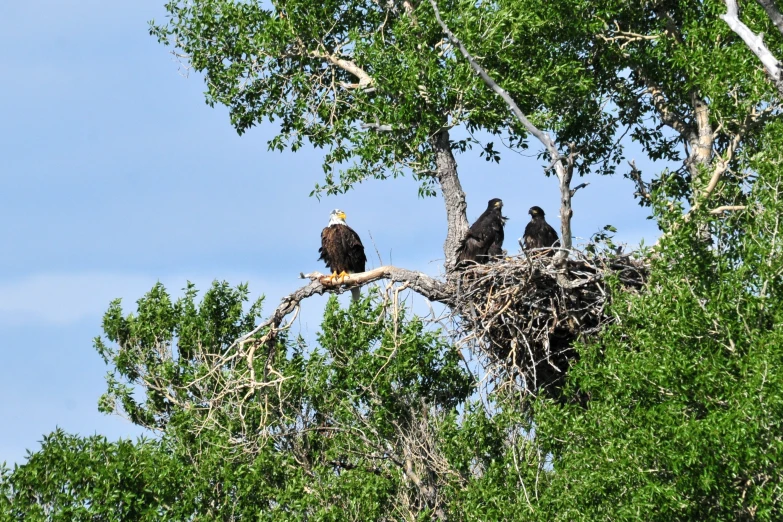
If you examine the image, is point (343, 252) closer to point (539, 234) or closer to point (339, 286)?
point (339, 286)

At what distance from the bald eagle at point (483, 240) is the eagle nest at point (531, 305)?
0.73 metres

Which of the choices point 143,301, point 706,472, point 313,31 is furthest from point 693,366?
point 143,301

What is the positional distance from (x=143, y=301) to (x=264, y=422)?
4900 millimetres

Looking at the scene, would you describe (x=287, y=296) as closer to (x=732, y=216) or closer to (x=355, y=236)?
(x=355, y=236)

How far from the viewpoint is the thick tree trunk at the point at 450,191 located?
56.7ft

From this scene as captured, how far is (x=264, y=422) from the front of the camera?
52.5 ft

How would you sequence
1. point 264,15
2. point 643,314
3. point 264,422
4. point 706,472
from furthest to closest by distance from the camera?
point 264,15
point 264,422
point 643,314
point 706,472

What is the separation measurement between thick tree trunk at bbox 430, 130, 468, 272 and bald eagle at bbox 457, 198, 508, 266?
440mm

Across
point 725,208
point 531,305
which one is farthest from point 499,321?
point 725,208

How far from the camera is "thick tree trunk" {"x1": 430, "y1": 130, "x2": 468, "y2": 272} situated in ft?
56.7

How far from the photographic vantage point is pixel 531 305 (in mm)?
14883

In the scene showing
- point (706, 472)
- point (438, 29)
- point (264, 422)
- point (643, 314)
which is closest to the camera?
point (706, 472)

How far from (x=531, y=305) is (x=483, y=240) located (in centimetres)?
174

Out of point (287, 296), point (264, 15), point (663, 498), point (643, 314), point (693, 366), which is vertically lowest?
point (663, 498)
